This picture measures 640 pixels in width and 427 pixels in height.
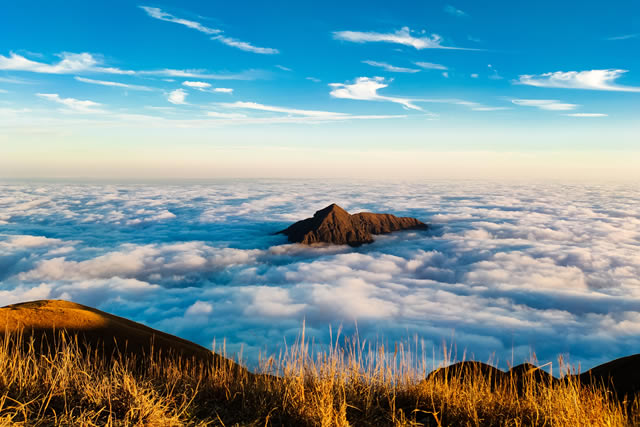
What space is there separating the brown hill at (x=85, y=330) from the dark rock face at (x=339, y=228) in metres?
86.5

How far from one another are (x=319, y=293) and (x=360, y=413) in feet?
223

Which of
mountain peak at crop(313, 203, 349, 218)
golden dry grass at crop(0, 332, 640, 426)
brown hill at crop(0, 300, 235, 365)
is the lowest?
mountain peak at crop(313, 203, 349, 218)

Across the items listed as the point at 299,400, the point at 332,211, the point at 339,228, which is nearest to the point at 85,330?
the point at 299,400

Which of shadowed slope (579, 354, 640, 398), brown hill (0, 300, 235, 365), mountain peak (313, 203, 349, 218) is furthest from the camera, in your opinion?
mountain peak (313, 203, 349, 218)

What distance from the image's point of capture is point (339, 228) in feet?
322

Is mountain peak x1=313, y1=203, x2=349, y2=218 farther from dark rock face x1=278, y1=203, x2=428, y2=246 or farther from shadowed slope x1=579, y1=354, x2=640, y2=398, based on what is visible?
shadowed slope x1=579, y1=354, x2=640, y2=398

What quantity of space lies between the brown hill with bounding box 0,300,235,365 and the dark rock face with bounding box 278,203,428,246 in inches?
3406

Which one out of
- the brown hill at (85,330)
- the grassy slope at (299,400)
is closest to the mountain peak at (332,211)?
the brown hill at (85,330)

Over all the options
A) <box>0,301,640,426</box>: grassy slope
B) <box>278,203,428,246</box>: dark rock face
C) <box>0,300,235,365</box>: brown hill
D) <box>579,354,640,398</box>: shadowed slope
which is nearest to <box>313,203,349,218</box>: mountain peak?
<box>278,203,428,246</box>: dark rock face

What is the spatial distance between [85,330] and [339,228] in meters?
89.3

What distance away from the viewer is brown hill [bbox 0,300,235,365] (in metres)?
8.90

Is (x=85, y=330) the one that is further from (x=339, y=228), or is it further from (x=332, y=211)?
(x=339, y=228)

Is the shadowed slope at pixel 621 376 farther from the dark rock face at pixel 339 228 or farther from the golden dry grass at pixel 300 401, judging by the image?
the dark rock face at pixel 339 228

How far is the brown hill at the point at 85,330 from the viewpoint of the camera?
350 inches
